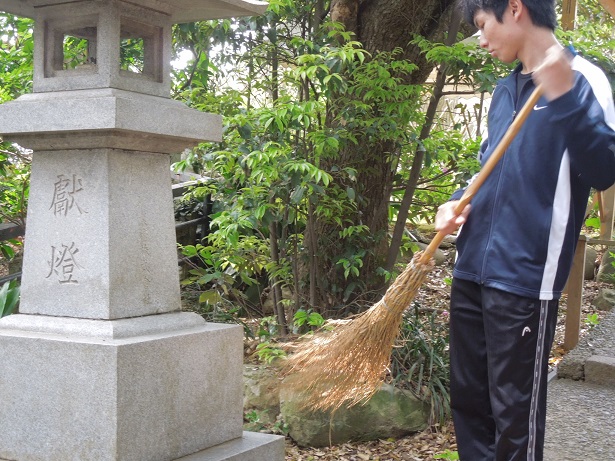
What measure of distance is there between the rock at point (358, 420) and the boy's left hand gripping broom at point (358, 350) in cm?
152

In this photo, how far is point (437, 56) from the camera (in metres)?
4.78

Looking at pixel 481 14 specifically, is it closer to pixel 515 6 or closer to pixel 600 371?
pixel 515 6

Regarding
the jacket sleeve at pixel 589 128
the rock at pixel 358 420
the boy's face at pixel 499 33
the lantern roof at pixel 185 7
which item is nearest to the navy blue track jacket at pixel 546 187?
the jacket sleeve at pixel 589 128

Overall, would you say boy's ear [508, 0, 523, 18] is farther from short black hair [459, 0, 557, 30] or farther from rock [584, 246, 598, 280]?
rock [584, 246, 598, 280]

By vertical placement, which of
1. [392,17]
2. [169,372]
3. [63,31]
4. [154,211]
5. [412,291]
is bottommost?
[169,372]

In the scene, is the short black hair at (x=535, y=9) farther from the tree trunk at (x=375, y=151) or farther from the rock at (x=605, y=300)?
the rock at (x=605, y=300)

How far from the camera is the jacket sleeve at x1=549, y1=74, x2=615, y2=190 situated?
214 centimetres

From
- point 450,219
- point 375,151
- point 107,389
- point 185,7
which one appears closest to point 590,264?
point 375,151

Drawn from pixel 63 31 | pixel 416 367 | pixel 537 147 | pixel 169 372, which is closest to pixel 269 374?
pixel 416 367

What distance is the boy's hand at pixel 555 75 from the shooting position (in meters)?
2.10

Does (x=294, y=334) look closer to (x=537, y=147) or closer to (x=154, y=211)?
(x=154, y=211)

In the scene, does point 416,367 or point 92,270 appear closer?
point 92,270

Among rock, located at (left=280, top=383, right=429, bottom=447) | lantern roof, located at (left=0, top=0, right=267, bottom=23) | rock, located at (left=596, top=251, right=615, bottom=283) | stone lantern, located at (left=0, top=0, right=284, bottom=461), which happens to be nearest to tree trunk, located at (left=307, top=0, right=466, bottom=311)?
rock, located at (left=280, top=383, right=429, bottom=447)

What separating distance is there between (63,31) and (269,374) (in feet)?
9.03
